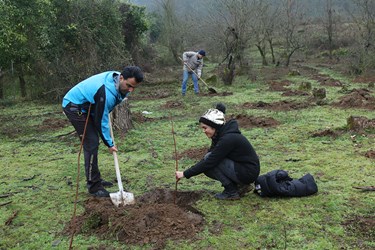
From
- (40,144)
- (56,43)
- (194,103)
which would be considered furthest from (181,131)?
(56,43)

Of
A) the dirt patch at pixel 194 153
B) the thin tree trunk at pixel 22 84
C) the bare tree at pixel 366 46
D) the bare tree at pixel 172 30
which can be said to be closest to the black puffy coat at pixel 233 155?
the dirt patch at pixel 194 153

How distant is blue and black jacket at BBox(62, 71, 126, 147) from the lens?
4129 millimetres

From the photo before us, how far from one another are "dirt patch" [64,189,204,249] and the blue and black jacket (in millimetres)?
816

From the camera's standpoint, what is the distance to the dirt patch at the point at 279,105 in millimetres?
9815

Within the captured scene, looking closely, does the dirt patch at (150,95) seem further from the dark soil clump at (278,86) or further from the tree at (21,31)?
the tree at (21,31)

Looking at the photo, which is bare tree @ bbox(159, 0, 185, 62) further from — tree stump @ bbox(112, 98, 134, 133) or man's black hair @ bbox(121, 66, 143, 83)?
man's black hair @ bbox(121, 66, 143, 83)

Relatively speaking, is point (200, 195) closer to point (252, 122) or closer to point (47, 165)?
point (47, 165)

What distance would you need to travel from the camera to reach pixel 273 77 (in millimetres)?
17922

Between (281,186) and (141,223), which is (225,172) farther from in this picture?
(141,223)

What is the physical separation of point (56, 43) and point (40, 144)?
8319 mm

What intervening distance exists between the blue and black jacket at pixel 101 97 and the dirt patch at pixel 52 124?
4.97 m

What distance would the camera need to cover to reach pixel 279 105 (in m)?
10.2

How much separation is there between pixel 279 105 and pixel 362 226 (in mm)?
6973

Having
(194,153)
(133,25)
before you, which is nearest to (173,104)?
(194,153)
